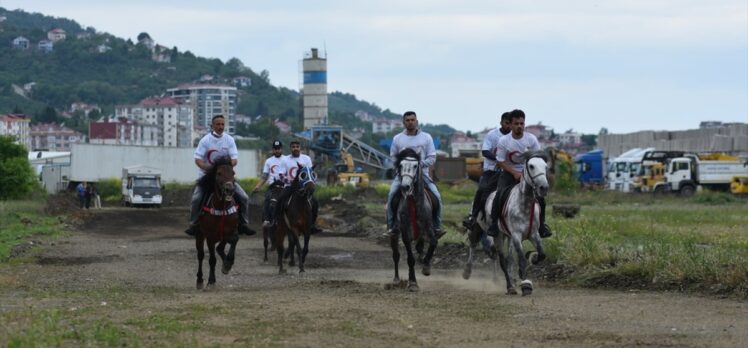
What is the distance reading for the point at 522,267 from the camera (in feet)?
58.7

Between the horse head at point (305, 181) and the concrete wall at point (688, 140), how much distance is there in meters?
88.0

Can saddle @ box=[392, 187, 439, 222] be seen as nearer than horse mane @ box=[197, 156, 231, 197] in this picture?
No

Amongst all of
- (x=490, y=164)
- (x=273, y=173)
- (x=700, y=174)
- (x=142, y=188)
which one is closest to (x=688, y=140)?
(x=700, y=174)

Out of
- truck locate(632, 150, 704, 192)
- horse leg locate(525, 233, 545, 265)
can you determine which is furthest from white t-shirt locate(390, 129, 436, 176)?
truck locate(632, 150, 704, 192)

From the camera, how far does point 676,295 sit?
1688 cm

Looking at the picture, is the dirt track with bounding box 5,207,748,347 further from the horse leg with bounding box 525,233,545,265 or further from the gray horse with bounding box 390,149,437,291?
the gray horse with bounding box 390,149,437,291

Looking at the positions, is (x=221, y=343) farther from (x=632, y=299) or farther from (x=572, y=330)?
(x=632, y=299)

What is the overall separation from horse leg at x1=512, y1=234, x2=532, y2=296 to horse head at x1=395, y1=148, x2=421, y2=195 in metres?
1.77

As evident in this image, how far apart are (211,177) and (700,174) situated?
2510 inches

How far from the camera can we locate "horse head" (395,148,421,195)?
18875 mm

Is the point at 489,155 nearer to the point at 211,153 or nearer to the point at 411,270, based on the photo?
the point at 411,270

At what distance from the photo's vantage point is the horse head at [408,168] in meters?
18.9

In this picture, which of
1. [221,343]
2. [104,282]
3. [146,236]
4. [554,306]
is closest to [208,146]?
[104,282]

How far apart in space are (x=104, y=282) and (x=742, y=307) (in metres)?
10.2
